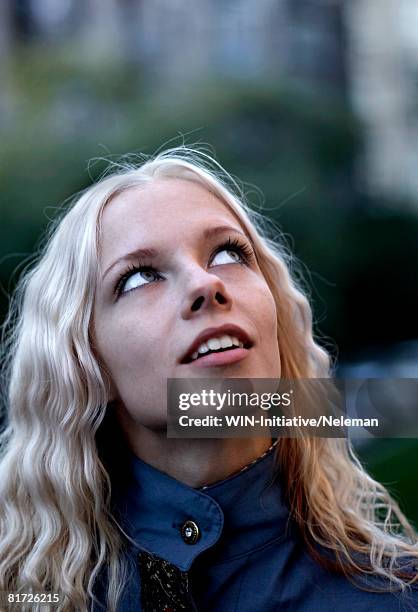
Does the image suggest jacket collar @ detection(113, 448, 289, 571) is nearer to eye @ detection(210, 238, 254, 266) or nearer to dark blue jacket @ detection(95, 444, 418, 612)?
dark blue jacket @ detection(95, 444, 418, 612)

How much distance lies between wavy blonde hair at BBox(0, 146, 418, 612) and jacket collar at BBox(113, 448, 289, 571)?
0.18 feet

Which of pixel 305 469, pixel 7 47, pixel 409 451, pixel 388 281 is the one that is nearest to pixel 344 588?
pixel 305 469

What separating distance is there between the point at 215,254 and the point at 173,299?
0.40 ft

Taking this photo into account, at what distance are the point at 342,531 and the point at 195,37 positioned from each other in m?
9.24

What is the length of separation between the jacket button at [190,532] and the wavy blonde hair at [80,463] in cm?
12

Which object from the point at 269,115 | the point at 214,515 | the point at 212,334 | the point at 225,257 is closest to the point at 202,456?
the point at 214,515

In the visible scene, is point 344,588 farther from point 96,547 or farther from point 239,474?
point 96,547

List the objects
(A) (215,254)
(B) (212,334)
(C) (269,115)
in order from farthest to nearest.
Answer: (C) (269,115)
(A) (215,254)
(B) (212,334)

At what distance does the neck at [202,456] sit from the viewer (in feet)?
3.68

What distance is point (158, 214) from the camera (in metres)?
A: 1.16

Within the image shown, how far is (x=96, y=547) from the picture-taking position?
46.7 inches

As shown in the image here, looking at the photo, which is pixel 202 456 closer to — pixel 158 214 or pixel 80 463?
pixel 80 463

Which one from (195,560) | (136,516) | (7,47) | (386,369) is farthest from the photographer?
(7,47)

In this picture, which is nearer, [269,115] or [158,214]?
[158,214]
